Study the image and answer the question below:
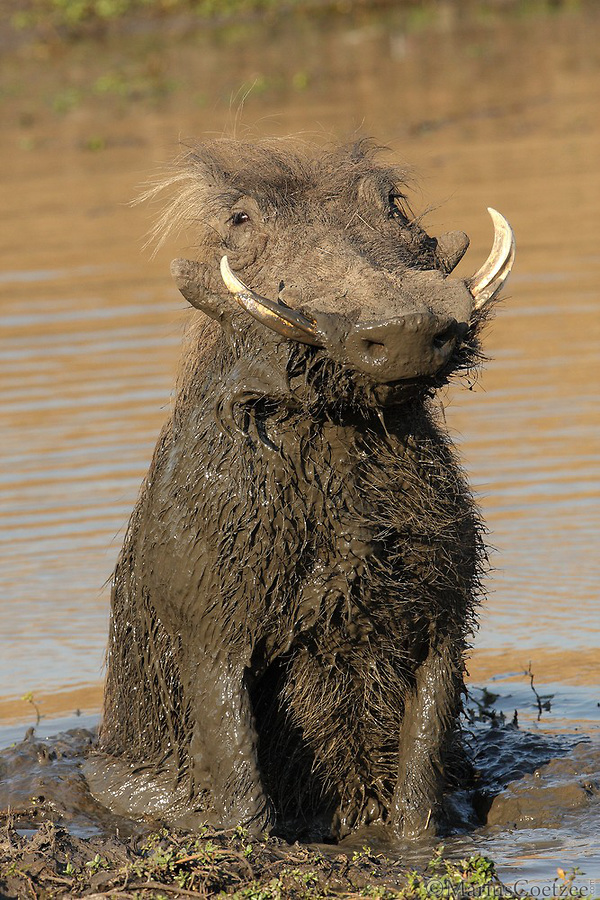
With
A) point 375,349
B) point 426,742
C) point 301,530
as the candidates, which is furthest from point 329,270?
point 426,742

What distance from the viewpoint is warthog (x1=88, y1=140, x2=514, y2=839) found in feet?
17.6

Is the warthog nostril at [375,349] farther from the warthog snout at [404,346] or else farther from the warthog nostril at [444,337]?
the warthog nostril at [444,337]

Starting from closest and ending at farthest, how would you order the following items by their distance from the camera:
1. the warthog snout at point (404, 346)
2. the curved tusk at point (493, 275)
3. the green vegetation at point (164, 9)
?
the warthog snout at point (404, 346) → the curved tusk at point (493, 275) → the green vegetation at point (164, 9)

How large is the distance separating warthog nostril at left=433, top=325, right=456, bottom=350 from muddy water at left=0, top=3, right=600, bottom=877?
78 cm

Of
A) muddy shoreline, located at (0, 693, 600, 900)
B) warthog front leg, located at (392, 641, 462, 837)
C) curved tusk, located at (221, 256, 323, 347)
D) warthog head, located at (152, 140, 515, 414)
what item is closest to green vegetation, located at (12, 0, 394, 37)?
muddy shoreline, located at (0, 693, 600, 900)

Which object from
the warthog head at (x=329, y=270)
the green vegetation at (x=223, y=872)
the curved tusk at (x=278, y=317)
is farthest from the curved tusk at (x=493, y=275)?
the green vegetation at (x=223, y=872)

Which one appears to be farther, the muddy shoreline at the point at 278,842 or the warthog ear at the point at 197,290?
the warthog ear at the point at 197,290

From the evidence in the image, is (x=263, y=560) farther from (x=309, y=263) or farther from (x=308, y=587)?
(x=309, y=263)

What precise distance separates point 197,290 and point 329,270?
49 centimetres

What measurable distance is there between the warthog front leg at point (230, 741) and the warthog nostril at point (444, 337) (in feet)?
4.73

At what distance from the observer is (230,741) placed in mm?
5602

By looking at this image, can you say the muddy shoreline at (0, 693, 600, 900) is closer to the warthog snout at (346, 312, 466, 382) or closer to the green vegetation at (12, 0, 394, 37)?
the warthog snout at (346, 312, 466, 382)

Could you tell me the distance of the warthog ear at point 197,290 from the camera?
536 centimetres

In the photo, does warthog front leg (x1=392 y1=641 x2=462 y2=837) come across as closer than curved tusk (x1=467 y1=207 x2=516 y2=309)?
No
